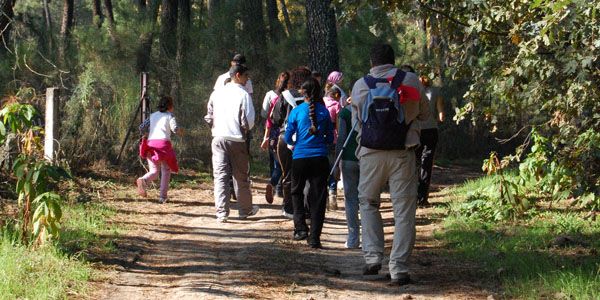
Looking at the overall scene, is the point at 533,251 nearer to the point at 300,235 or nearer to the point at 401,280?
the point at 401,280

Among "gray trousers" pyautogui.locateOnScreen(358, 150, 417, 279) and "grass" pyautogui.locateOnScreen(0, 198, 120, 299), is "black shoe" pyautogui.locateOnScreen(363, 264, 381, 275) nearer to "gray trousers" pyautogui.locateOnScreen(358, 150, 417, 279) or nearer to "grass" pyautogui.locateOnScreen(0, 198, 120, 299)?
"gray trousers" pyautogui.locateOnScreen(358, 150, 417, 279)

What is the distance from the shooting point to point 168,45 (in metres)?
21.2

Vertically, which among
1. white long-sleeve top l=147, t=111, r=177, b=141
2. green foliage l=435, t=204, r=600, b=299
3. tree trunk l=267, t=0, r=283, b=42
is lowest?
green foliage l=435, t=204, r=600, b=299

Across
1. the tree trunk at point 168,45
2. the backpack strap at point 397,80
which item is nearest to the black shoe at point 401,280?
the backpack strap at point 397,80

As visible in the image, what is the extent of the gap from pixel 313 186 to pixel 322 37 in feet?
22.5

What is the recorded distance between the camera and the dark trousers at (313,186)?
999 cm

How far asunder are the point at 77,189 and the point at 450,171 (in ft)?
37.1

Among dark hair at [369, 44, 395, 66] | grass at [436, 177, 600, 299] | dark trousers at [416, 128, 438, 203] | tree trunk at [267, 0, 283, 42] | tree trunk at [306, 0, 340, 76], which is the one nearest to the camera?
grass at [436, 177, 600, 299]

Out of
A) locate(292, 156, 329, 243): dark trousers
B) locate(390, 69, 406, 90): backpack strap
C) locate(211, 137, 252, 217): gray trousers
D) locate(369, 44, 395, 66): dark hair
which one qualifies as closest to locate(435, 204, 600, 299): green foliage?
locate(292, 156, 329, 243): dark trousers

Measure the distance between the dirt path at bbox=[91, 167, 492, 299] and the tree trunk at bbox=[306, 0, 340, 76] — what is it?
14.6 ft

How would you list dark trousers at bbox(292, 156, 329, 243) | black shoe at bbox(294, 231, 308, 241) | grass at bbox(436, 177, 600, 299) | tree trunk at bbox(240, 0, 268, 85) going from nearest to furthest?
grass at bbox(436, 177, 600, 299), dark trousers at bbox(292, 156, 329, 243), black shoe at bbox(294, 231, 308, 241), tree trunk at bbox(240, 0, 268, 85)

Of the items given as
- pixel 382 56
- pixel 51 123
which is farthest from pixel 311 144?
pixel 51 123

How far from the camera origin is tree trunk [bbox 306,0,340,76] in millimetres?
16609

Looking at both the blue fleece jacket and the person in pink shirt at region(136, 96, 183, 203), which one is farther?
the person in pink shirt at region(136, 96, 183, 203)
